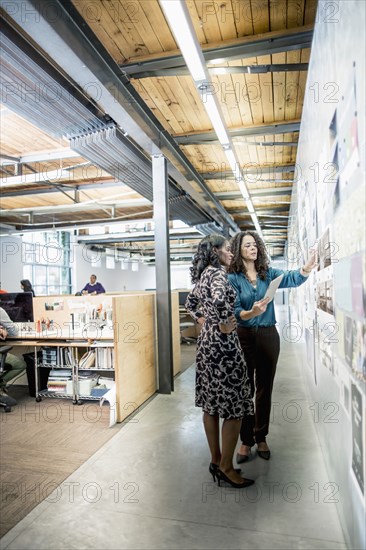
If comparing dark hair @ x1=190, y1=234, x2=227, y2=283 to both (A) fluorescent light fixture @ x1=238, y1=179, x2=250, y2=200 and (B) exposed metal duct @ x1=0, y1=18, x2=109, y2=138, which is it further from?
(A) fluorescent light fixture @ x1=238, y1=179, x2=250, y2=200

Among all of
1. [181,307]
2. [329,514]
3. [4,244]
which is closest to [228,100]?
[329,514]

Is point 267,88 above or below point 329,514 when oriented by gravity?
above

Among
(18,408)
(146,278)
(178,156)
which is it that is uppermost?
(178,156)

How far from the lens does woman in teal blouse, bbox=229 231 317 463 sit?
236cm

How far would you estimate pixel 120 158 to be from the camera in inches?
155

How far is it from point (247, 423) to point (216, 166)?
4.15 meters

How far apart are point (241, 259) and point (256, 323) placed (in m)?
0.45

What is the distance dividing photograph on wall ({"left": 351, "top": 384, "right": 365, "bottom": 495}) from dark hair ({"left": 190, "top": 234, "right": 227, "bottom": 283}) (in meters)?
1.03

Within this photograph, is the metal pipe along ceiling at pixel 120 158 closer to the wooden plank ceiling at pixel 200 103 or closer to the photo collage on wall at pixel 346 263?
the wooden plank ceiling at pixel 200 103

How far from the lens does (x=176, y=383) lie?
450cm

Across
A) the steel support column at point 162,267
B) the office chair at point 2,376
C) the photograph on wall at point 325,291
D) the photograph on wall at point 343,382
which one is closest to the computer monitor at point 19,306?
the office chair at point 2,376

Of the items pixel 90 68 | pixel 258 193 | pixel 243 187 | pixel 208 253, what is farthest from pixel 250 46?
pixel 258 193

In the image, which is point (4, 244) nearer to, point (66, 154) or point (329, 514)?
point (66, 154)

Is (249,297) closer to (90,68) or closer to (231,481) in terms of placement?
(231,481)
